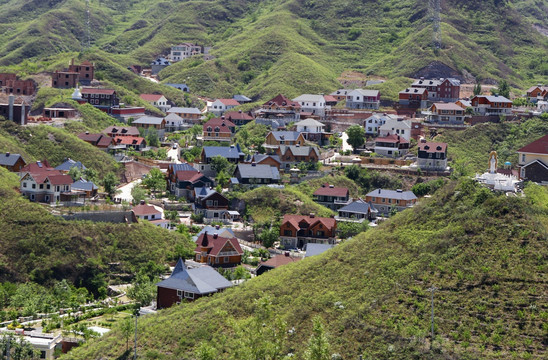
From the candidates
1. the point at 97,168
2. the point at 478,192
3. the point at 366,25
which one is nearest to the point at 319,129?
the point at 97,168

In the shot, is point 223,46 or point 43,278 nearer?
point 43,278

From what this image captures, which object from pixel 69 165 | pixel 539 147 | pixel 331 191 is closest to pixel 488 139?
pixel 331 191

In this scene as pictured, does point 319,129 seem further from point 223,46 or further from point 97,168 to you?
point 223,46

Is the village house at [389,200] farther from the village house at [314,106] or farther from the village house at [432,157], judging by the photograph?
the village house at [314,106]

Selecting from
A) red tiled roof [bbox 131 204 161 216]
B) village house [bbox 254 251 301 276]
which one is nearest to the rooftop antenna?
red tiled roof [bbox 131 204 161 216]

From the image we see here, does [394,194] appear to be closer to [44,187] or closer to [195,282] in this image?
[44,187]

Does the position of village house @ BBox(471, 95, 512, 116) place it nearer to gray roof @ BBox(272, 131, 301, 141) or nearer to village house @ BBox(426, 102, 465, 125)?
village house @ BBox(426, 102, 465, 125)
